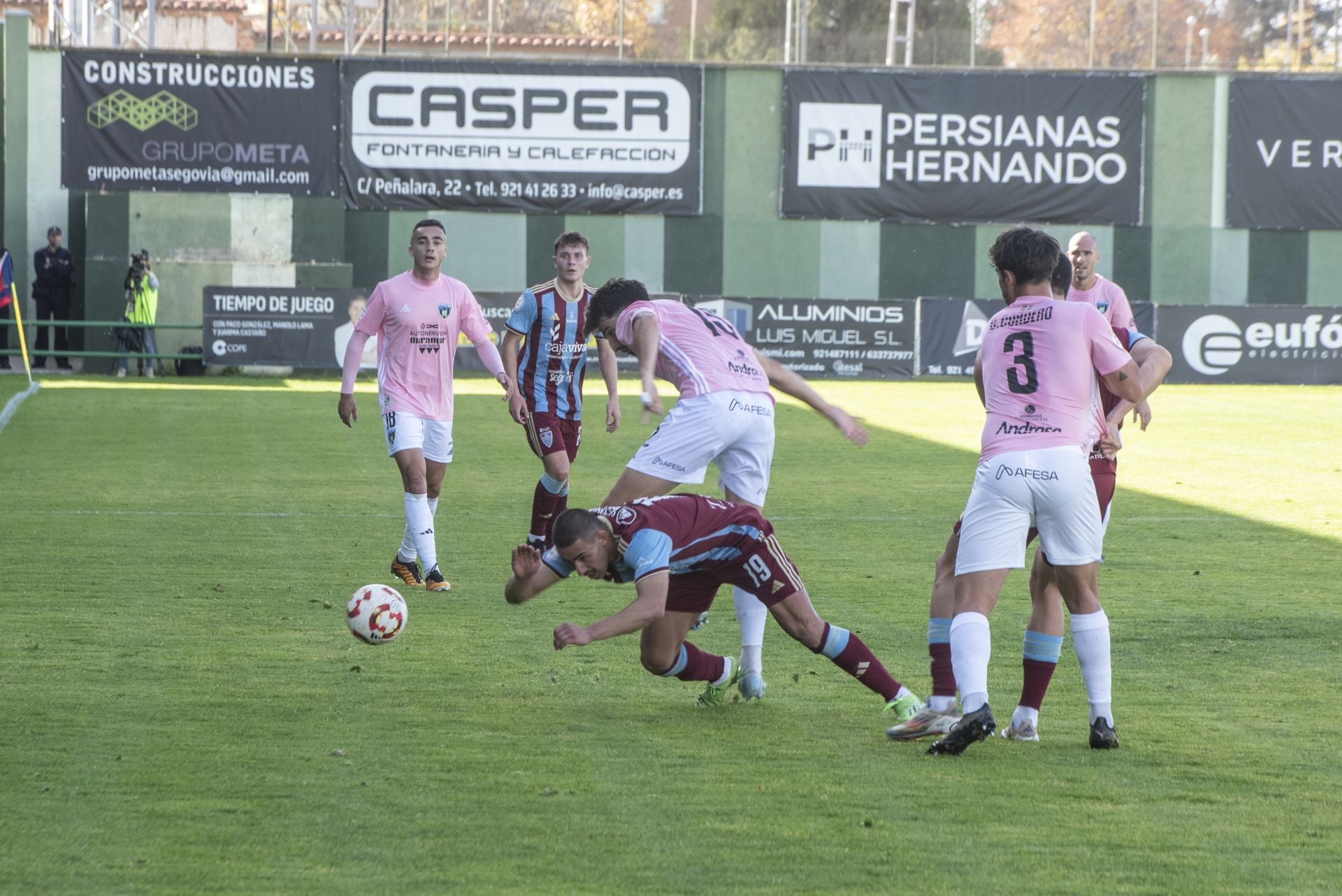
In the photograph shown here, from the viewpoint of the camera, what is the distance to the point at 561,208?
32875mm

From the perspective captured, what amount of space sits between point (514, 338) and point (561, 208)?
2221cm

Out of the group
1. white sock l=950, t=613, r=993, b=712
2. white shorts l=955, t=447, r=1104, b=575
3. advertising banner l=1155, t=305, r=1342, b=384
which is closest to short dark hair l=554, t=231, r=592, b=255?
white shorts l=955, t=447, r=1104, b=575

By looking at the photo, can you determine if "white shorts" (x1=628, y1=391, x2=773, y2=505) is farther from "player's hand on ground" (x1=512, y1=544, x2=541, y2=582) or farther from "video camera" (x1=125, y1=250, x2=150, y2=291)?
"video camera" (x1=125, y1=250, x2=150, y2=291)

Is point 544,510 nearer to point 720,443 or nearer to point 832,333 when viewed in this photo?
point 720,443

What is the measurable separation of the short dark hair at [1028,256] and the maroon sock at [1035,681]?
1470mm

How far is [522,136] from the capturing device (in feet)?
107

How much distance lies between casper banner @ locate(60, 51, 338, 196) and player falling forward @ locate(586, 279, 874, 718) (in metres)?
25.6

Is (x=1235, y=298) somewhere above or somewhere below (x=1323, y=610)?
above

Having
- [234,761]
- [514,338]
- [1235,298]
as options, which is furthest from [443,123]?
[234,761]

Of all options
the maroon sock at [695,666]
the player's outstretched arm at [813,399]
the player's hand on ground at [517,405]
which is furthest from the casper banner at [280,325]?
the maroon sock at [695,666]

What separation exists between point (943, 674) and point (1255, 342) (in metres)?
25.3

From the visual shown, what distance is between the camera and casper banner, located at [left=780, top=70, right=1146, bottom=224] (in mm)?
33156

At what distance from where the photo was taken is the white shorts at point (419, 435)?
9.94 meters

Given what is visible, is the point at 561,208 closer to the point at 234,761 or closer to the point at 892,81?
the point at 892,81
